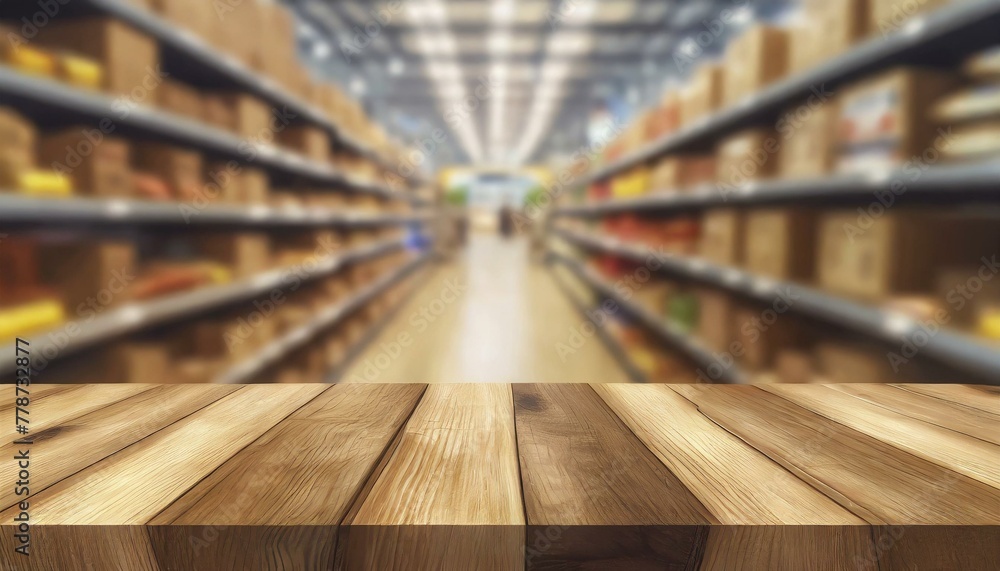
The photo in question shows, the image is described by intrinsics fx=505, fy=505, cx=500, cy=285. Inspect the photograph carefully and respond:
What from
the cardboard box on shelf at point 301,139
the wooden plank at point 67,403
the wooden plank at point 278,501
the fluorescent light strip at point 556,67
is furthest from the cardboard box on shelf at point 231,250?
the fluorescent light strip at point 556,67

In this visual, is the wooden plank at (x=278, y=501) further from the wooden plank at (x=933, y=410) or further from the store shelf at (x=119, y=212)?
Result: the store shelf at (x=119, y=212)

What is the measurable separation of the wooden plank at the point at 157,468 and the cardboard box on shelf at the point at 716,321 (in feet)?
6.90

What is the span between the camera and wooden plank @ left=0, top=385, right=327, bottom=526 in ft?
1.29

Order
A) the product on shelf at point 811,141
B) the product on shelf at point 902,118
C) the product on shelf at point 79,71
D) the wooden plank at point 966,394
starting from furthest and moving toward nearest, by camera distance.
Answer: the product on shelf at point 811,141
the product on shelf at point 79,71
the product on shelf at point 902,118
the wooden plank at point 966,394

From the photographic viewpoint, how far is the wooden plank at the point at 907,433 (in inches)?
19.2

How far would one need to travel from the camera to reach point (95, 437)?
1.75 ft

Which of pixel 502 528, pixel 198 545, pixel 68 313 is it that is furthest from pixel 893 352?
pixel 68 313

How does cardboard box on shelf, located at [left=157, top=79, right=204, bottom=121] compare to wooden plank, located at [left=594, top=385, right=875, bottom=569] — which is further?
cardboard box on shelf, located at [left=157, top=79, right=204, bottom=121]

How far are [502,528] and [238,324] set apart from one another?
2.29 meters

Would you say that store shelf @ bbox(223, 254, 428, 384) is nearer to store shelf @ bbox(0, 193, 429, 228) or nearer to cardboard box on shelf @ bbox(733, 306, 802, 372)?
store shelf @ bbox(0, 193, 429, 228)

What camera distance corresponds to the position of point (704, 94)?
105 inches

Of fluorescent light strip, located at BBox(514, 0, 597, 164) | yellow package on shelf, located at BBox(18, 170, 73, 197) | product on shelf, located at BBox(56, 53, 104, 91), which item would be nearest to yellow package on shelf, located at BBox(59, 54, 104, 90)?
product on shelf, located at BBox(56, 53, 104, 91)

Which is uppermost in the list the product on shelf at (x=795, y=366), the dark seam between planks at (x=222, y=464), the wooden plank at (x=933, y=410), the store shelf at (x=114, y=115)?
the store shelf at (x=114, y=115)

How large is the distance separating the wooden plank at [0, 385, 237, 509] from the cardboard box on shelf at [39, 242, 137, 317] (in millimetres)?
1072
